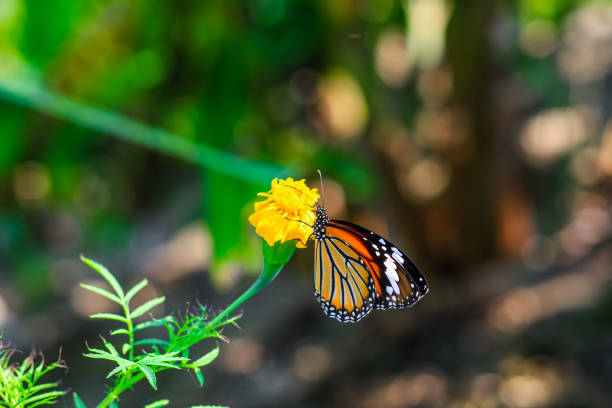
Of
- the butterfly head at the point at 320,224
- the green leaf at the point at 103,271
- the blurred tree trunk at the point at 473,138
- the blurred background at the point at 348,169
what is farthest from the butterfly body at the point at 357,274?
the blurred tree trunk at the point at 473,138

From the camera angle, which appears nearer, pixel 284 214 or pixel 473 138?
pixel 284 214

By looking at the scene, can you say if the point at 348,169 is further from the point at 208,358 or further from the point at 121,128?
the point at 208,358

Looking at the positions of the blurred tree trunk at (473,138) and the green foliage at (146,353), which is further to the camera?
the blurred tree trunk at (473,138)

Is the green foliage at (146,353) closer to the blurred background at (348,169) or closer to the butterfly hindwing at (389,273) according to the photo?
the butterfly hindwing at (389,273)

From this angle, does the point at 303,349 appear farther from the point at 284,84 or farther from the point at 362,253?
the point at 362,253

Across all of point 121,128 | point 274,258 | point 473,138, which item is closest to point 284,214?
point 274,258

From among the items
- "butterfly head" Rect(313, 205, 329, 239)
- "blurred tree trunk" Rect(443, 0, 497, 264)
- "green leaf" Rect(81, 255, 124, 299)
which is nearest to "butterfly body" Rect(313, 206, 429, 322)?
"butterfly head" Rect(313, 205, 329, 239)
